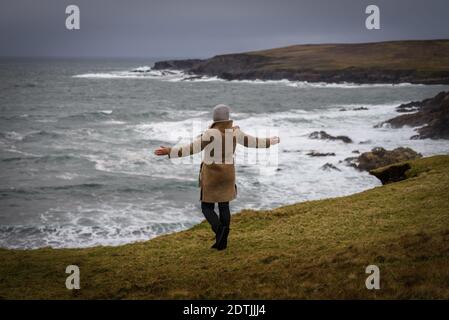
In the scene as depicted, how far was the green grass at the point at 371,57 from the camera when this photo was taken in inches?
4685

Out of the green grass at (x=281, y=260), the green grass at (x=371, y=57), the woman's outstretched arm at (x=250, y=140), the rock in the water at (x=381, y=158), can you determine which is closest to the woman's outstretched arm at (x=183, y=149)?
the woman's outstretched arm at (x=250, y=140)

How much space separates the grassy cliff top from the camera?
12086 cm

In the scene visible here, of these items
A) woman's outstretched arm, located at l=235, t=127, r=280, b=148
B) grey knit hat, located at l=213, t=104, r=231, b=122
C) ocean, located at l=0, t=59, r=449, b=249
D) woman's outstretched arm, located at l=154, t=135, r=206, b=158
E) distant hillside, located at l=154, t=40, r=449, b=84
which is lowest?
ocean, located at l=0, t=59, r=449, b=249

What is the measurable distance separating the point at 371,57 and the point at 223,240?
145 meters

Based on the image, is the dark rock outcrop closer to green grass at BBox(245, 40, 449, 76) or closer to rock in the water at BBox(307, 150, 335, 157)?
green grass at BBox(245, 40, 449, 76)

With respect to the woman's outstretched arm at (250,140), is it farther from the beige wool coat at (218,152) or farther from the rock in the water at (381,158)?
the rock in the water at (381,158)

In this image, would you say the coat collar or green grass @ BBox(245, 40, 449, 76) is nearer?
the coat collar

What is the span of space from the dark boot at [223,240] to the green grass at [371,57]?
108m

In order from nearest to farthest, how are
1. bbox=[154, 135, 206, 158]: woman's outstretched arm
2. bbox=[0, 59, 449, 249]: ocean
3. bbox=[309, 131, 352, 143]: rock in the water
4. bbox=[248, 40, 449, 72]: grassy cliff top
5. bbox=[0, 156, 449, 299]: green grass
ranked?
bbox=[0, 156, 449, 299]: green grass, bbox=[154, 135, 206, 158]: woman's outstretched arm, bbox=[0, 59, 449, 249]: ocean, bbox=[309, 131, 352, 143]: rock in the water, bbox=[248, 40, 449, 72]: grassy cliff top

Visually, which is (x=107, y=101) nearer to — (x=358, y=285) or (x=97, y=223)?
(x=97, y=223)

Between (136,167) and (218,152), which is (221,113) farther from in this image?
(136,167)

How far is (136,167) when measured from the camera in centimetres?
3206

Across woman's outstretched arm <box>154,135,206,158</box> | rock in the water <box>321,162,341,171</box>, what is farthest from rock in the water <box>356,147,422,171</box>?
woman's outstretched arm <box>154,135,206,158</box>

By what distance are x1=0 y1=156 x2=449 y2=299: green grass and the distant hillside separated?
96.0m
